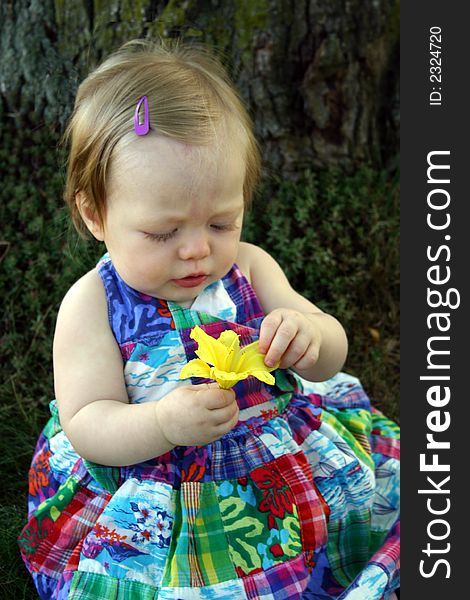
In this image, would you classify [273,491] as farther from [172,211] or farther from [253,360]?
[172,211]

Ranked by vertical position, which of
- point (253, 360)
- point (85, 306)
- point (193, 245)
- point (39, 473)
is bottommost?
point (39, 473)

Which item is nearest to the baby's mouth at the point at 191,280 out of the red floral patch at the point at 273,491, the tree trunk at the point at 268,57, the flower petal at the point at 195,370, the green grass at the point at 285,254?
the flower petal at the point at 195,370

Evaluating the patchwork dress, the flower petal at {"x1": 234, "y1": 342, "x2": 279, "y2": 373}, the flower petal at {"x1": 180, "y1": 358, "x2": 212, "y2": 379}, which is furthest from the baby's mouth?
the flower petal at {"x1": 180, "y1": 358, "x2": 212, "y2": 379}

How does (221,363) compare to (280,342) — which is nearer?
(221,363)

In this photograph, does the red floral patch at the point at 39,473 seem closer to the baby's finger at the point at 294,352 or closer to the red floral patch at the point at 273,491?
the red floral patch at the point at 273,491

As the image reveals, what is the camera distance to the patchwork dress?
77.7 inches

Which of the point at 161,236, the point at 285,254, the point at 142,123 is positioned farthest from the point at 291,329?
the point at 285,254

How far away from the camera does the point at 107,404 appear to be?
6.51 feet

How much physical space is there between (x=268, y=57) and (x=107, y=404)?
190 cm

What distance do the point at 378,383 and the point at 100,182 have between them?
1.63 meters

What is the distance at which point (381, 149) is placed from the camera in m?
3.62

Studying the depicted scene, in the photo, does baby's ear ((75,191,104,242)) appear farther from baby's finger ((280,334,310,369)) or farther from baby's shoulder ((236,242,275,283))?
baby's finger ((280,334,310,369))

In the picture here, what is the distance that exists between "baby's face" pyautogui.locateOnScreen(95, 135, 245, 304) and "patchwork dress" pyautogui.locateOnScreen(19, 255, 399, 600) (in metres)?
0.17

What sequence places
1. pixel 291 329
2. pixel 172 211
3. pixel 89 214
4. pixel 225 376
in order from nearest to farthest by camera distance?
pixel 225 376 → pixel 172 211 → pixel 291 329 → pixel 89 214
